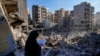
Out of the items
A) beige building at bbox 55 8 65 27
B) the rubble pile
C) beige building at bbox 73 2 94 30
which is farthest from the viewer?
beige building at bbox 55 8 65 27

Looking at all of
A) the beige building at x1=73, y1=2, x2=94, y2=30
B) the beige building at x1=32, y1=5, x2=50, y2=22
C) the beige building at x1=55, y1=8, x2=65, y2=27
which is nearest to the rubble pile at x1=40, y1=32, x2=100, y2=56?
the beige building at x1=73, y1=2, x2=94, y2=30

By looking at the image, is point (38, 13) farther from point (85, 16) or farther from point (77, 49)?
point (77, 49)

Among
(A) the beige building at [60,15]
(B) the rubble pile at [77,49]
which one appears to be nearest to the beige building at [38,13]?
(A) the beige building at [60,15]

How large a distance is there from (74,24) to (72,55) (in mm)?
28641

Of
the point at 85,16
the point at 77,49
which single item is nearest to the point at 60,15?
the point at 85,16

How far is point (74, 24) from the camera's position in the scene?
3866cm

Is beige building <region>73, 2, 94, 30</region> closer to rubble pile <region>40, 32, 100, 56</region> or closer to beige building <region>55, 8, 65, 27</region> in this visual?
beige building <region>55, 8, 65, 27</region>

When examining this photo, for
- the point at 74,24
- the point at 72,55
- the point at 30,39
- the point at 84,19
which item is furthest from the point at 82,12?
the point at 30,39

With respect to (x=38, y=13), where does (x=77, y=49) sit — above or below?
below

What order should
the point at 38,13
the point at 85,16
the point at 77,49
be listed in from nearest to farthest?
1. the point at 77,49
2. the point at 38,13
3. the point at 85,16

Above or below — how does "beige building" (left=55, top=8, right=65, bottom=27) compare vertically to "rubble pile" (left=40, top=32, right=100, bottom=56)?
above

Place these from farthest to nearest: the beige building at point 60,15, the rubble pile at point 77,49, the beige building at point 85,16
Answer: the beige building at point 60,15 < the beige building at point 85,16 < the rubble pile at point 77,49

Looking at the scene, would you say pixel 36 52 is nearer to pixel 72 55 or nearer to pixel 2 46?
pixel 2 46

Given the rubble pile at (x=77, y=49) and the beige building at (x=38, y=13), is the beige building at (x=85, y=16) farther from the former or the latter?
the rubble pile at (x=77, y=49)
